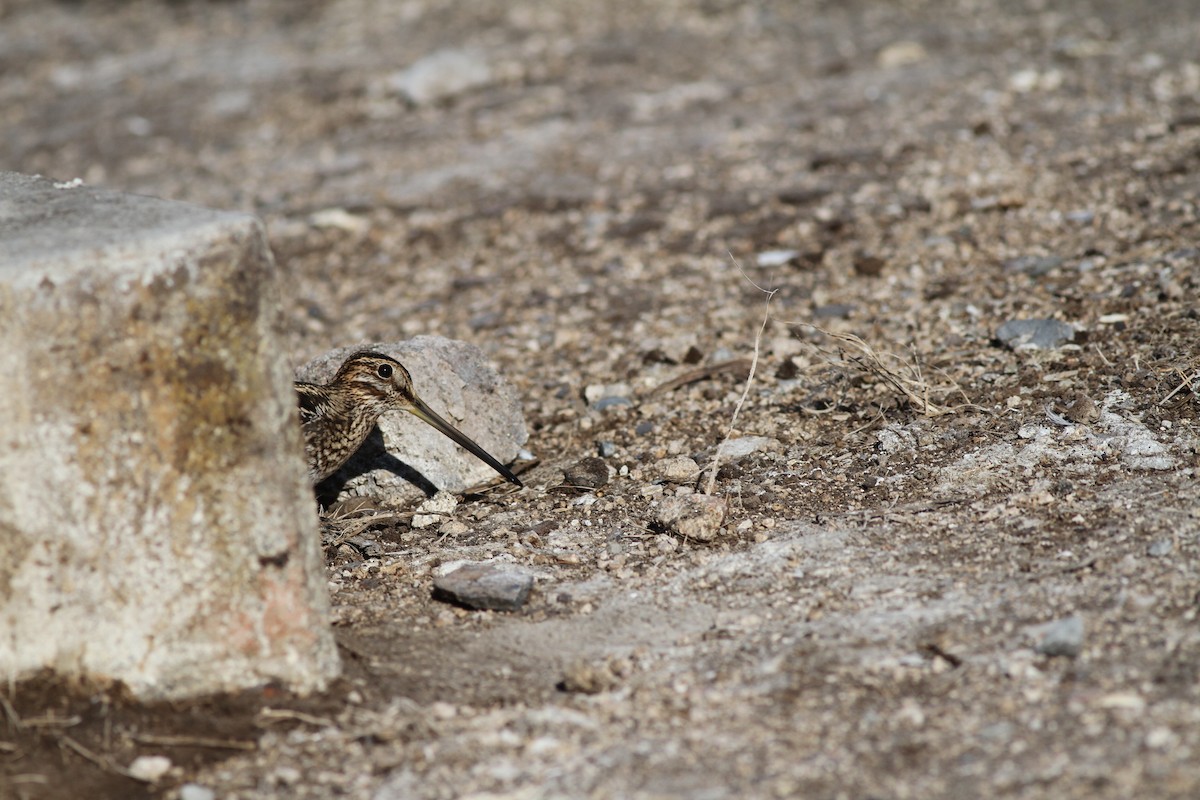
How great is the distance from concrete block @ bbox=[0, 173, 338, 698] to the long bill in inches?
58.3

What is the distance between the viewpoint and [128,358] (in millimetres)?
2840

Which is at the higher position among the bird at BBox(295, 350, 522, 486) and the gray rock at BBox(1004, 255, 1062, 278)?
the bird at BBox(295, 350, 522, 486)

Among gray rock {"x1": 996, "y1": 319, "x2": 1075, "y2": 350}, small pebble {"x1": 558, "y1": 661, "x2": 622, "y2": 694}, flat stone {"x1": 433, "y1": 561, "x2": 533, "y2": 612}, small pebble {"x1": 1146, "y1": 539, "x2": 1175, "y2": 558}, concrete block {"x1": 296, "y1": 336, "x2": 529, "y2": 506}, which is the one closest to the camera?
small pebble {"x1": 558, "y1": 661, "x2": 622, "y2": 694}

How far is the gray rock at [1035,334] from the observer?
494 centimetres

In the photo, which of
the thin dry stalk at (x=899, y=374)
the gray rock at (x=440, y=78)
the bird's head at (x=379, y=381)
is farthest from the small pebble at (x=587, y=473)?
the gray rock at (x=440, y=78)

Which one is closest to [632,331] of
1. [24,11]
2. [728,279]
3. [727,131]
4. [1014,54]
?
[728,279]

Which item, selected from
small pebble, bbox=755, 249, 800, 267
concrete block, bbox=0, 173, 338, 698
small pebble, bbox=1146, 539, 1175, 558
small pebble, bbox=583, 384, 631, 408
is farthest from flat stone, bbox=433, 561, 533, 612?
small pebble, bbox=755, 249, 800, 267

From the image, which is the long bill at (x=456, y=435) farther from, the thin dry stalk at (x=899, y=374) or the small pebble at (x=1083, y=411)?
the small pebble at (x=1083, y=411)

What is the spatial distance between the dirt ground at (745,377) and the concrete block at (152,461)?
169mm

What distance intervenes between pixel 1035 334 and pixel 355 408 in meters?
2.75

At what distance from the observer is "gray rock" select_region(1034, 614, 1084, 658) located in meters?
3.00

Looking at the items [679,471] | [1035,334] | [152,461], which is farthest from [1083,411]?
[152,461]

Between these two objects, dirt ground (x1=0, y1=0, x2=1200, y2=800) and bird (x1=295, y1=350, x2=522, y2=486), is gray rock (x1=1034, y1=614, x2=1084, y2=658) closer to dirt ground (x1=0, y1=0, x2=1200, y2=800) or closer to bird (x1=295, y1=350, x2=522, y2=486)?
dirt ground (x1=0, y1=0, x2=1200, y2=800)

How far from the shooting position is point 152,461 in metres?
2.89
